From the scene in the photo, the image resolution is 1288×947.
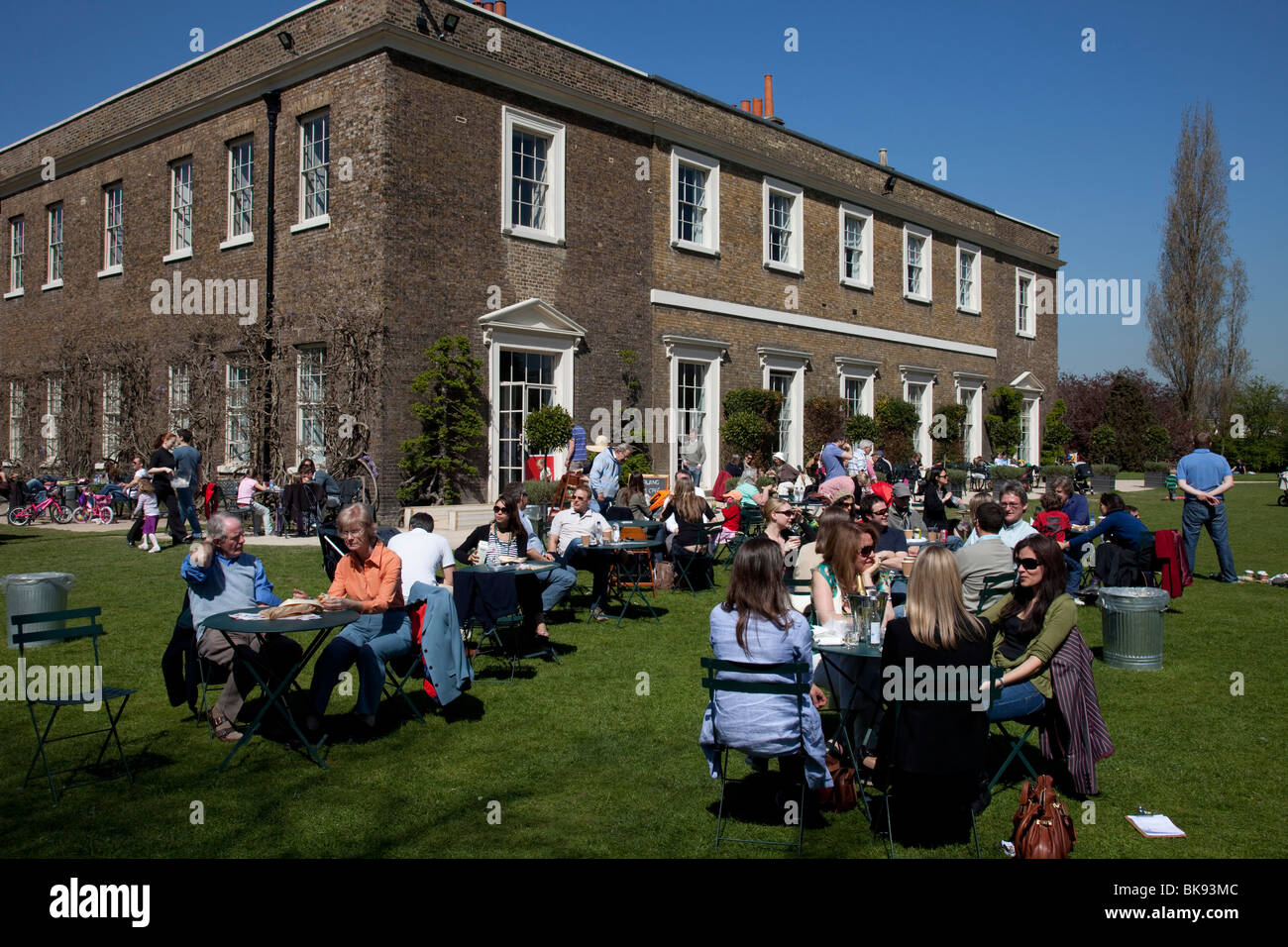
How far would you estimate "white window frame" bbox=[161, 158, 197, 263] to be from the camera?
19.8 metres

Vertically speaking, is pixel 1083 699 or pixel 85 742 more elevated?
pixel 1083 699

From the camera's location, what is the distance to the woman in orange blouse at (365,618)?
5961 millimetres

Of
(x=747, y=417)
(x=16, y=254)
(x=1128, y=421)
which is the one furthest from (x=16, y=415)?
(x=1128, y=421)

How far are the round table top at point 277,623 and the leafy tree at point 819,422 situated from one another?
62.7 feet

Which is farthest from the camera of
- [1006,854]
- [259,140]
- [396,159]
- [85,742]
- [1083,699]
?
[259,140]

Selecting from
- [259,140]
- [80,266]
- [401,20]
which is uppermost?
[401,20]

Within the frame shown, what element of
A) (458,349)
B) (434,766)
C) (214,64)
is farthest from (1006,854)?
(214,64)

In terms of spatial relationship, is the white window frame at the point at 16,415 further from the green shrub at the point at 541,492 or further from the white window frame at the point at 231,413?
→ the green shrub at the point at 541,492

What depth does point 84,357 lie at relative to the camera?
2200 cm

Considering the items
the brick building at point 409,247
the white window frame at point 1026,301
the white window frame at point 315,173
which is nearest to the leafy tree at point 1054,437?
the white window frame at point 1026,301

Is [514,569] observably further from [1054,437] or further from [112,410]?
[1054,437]

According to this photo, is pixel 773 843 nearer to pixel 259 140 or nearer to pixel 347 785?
pixel 347 785

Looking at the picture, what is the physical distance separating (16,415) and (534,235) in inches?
614

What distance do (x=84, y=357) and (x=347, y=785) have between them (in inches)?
809
